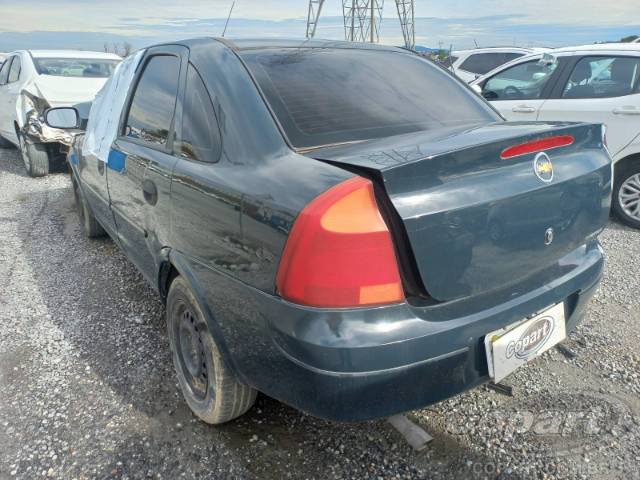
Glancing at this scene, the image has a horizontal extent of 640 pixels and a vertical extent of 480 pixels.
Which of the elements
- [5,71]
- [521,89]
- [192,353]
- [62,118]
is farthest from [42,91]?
[192,353]

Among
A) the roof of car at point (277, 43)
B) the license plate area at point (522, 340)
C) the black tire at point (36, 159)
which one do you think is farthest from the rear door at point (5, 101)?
the license plate area at point (522, 340)

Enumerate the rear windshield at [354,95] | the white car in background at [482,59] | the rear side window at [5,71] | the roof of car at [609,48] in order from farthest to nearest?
1. the white car in background at [482,59]
2. the rear side window at [5,71]
3. the roof of car at [609,48]
4. the rear windshield at [354,95]

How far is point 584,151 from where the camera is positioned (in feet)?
6.40

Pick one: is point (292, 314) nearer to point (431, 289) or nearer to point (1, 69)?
point (431, 289)

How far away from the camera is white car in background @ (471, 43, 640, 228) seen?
190 inches

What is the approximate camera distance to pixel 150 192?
2375 millimetres

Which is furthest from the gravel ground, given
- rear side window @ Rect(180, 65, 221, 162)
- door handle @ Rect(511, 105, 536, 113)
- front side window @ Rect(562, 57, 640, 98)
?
door handle @ Rect(511, 105, 536, 113)

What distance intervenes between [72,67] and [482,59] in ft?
24.5

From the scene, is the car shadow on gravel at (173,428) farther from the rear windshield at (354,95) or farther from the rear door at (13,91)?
the rear door at (13,91)

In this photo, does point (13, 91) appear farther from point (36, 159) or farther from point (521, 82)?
point (521, 82)

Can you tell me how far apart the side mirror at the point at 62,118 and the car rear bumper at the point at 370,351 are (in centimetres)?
308

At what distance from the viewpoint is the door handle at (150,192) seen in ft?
7.63

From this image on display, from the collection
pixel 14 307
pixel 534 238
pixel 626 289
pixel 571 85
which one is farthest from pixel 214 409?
pixel 571 85

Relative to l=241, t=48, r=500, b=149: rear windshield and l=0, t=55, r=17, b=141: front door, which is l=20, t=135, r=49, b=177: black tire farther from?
l=241, t=48, r=500, b=149: rear windshield
